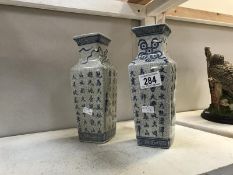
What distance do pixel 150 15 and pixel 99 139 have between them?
1.83 feet

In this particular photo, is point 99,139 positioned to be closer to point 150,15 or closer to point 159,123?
point 159,123

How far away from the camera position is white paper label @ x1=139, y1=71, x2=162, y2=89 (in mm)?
585

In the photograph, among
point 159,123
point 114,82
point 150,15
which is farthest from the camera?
point 150,15

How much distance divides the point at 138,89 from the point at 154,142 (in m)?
0.15

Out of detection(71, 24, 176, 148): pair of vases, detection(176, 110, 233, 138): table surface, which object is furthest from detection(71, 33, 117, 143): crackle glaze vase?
detection(176, 110, 233, 138): table surface

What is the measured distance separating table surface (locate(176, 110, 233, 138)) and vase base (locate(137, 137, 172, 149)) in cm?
24

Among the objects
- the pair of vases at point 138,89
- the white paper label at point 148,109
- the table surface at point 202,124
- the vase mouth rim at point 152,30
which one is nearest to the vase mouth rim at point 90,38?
the pair of vases at point 138,89

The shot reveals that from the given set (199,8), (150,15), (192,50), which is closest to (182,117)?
(192,50)

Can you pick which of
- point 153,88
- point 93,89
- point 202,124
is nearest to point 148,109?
point 153,88

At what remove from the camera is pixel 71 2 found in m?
0.80

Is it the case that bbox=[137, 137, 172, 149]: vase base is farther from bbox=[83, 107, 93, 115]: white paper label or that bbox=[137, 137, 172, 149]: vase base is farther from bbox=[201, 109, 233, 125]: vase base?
bbox=[201, 109, 233, 125]: vase base

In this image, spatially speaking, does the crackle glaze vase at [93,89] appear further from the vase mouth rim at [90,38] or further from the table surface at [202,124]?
the table surface at [202,124]

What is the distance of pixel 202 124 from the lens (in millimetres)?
843

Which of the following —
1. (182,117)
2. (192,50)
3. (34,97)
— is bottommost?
(182,117)
